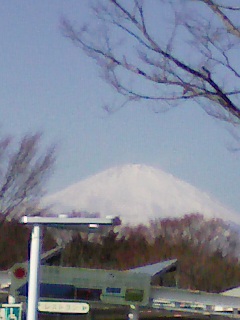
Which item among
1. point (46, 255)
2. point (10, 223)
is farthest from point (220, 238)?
point (46, 255)

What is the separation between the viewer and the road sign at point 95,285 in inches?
665

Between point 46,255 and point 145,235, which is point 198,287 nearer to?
point 145,235

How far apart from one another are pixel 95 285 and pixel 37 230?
9.00m

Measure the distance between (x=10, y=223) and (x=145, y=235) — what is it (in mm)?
12015

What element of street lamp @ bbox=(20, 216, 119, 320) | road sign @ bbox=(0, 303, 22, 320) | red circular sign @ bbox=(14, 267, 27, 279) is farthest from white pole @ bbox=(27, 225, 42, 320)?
red circular sign @ bbox=(14, 267, 27, 279)

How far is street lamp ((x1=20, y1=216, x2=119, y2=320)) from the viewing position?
26.0 ft

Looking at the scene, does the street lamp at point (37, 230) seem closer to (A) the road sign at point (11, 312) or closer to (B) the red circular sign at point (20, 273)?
(A) the road sign at point (11, 312)

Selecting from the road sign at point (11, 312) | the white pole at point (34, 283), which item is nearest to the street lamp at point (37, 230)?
the white pole at point (34, 283)

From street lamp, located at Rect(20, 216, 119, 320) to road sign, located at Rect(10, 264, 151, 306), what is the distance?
8.62 meters

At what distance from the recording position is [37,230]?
8.28 metres

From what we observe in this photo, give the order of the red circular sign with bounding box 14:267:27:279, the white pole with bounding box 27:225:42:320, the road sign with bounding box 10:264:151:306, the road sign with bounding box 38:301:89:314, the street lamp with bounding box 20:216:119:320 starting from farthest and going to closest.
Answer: the road sign with bounding box 10:264:151:306
the red circular sign with bounding box 14:267:27:279
the road sign with bounding box 38:301:89:314
the white pole with bounding box 27:225:42:320
the street lamp with bounding box 20:216:119:320

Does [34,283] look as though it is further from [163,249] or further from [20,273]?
[163,249]

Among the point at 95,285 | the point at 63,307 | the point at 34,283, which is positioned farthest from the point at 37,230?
the point at 95,285

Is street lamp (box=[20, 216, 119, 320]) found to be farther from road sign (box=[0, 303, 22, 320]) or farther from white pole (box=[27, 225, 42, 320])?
road sign (box=[0, 303, 22, 320])
